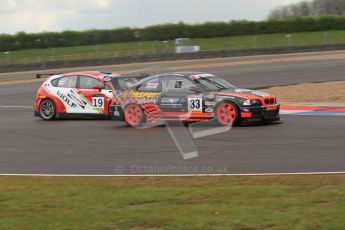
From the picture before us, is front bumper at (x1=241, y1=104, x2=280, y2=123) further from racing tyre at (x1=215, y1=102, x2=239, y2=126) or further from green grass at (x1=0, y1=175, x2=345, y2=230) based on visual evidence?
green grass at (x1=0, y1=175, x2=345, y2=230)

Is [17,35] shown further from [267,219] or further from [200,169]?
[267,219]

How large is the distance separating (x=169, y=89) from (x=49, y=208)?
8.32 meters

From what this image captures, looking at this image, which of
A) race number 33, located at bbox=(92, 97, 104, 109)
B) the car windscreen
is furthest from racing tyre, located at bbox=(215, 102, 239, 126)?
race number 33, located at bbox=(92, 97, 104, 109)

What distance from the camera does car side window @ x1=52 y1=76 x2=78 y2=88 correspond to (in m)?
18.0

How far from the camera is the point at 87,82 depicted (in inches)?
697

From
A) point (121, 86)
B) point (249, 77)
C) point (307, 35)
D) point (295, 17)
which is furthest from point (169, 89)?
point (295, 17)

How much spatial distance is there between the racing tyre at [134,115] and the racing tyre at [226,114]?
2059 mm

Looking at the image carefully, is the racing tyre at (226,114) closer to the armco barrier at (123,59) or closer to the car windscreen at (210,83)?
the car windscreen at (210,83)

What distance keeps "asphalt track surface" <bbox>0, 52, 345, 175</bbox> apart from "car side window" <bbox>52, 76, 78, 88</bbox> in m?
1.07

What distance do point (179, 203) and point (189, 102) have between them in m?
7.71

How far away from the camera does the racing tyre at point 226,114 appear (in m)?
14.4

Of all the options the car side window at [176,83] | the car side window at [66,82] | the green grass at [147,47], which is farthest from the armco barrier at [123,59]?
the car side window at [176,83]

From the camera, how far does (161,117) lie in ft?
50.4

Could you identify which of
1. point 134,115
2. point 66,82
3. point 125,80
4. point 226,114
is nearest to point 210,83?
point 226,114
